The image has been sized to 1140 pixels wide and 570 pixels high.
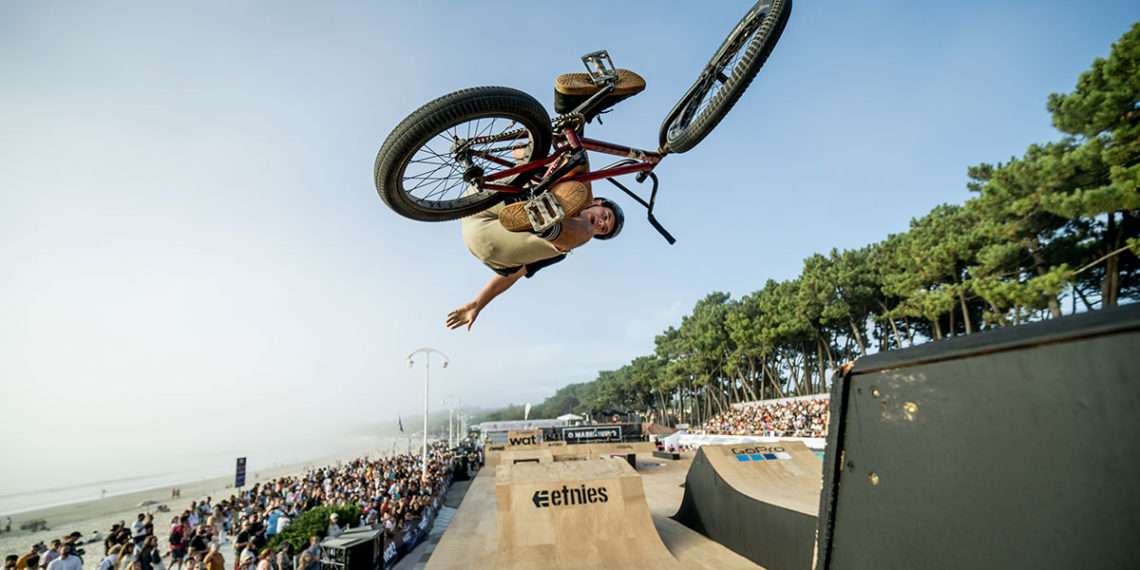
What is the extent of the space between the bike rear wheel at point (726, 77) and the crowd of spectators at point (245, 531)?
27.1ft

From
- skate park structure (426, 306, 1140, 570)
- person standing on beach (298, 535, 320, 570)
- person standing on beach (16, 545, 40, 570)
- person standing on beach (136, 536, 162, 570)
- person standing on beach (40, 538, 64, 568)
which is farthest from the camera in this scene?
person standing on beach (136, 536, 162, 570)

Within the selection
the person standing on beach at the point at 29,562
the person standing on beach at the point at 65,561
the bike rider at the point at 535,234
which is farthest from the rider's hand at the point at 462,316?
A: the person standing on beach at the point at 65,561

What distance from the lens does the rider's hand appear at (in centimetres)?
577

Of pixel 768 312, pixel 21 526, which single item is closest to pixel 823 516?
pixel 21 526

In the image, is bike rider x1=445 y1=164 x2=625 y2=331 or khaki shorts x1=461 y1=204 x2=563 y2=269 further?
khaki shorts x1=461 y1=204 x2=563 y2=269

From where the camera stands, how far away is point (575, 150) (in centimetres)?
411

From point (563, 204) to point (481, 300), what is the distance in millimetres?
2177

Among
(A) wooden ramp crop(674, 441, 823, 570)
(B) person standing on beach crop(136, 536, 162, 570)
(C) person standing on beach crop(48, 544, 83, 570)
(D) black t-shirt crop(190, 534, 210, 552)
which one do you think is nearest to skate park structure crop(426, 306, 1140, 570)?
(A) wooden ramp crop(674, 441, 823, 570)

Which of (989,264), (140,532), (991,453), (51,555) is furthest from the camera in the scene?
(989,264)

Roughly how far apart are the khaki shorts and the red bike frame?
283 millimetres

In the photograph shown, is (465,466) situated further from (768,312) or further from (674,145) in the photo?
(768,312)

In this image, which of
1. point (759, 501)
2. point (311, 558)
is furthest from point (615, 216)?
point (311, 558)

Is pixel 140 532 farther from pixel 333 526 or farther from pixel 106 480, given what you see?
pixel 106 480

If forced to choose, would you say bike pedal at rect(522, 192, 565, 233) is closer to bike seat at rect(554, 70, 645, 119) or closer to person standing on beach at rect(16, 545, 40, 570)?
bike seat at rect(554, 70, 645, 119)
